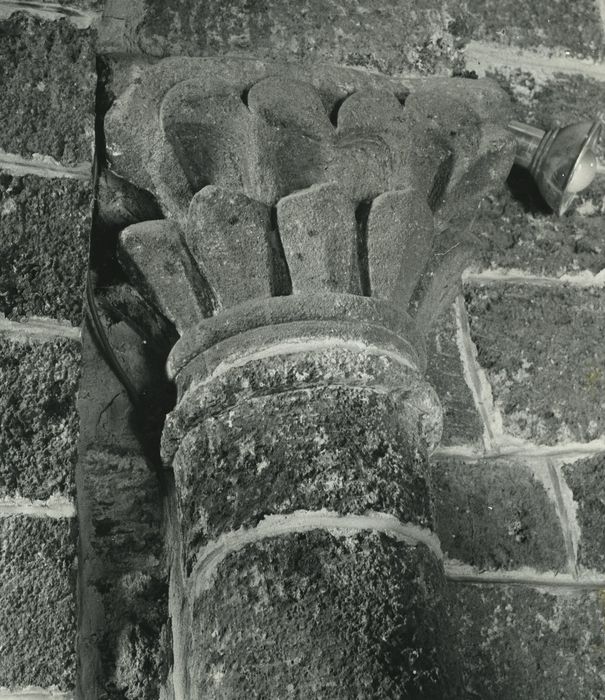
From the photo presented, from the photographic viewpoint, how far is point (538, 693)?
4.97ft

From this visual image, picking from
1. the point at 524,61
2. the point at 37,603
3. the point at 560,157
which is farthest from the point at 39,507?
the point at 524,61

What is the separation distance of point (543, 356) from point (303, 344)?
0.59 metres

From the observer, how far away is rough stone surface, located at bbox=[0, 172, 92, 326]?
1.47 meters

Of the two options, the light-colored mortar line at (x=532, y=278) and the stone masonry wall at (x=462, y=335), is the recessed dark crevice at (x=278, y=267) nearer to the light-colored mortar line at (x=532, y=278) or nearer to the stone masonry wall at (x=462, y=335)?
the stone masonry wall at (x=462, y=335)

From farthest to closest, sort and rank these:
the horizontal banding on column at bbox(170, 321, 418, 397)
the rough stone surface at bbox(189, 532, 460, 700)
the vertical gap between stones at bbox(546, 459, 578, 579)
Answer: the vertical gap between stones at bbox(546, 459, 578, 579)
the horizontal banding on column at bbox(170, 321, 418, 397)
the rough stone surface at bbox(189, 532, 460, 700)

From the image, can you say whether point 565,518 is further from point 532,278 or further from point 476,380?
point 532,278

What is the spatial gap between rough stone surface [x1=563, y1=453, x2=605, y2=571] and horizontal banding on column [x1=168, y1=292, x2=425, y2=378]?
455 mm

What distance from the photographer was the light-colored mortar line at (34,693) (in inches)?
50.3

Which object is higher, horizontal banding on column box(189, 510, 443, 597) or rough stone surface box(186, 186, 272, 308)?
rough stone surface box(186, 186, 272, 308)

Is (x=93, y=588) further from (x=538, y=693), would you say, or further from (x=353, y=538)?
(x=538, y=693)

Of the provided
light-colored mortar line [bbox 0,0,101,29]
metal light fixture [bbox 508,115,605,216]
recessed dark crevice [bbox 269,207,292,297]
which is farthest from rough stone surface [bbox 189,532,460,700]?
light-colored mortar line [bbox 0,0,101,29]

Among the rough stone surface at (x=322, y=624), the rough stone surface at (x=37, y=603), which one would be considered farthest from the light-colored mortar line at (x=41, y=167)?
the rough stone surface at (x=322, y=624)

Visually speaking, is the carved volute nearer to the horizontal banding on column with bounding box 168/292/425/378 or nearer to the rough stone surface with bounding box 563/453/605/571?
the horizontal banding on column with bounding box 168/292/425/378

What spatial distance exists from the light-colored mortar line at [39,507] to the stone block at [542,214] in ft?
3.04
